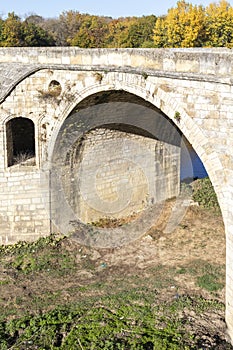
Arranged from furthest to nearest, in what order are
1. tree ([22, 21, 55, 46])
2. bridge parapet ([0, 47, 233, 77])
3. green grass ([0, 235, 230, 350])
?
1. tree ([22, 21, 55, 46])
2. green grass ([0, 235, 230, 350])
3. bridge parapet ([0, 47, 233, 77])

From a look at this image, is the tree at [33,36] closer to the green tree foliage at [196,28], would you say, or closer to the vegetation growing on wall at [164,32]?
the vegetation growing on wall at [164,32]

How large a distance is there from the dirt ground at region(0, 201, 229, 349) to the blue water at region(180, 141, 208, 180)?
13.8 ft

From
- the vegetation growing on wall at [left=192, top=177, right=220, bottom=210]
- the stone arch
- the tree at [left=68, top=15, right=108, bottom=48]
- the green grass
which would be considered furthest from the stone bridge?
the tree at [left=68, top=15, right=108, bottom=48]

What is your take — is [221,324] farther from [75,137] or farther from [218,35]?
[218,35]

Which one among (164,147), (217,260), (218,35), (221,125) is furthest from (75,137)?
(218,35)

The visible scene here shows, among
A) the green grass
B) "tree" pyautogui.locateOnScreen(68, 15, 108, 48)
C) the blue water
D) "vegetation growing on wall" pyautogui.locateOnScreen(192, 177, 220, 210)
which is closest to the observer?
the green grass

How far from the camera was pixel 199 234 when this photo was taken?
12781 millimetres

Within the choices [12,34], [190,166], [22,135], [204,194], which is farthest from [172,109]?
[12,34]

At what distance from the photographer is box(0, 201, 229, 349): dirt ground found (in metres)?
9.66

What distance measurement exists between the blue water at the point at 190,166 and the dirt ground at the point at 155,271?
166 inches

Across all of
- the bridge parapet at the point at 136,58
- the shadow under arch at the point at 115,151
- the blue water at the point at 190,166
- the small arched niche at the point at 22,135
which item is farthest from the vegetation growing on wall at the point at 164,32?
the bridge parapet at the point at 136,58

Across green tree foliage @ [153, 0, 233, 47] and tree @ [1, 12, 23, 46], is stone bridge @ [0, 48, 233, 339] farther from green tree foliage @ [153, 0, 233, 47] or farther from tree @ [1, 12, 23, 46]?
tree @ [1, 12, 23, 46]

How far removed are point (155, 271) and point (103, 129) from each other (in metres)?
4.40

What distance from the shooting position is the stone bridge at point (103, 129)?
788 cm
